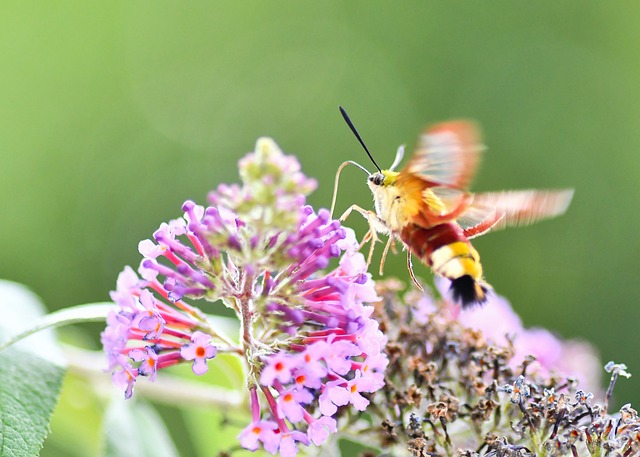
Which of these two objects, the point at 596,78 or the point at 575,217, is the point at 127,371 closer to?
the point at 575,217

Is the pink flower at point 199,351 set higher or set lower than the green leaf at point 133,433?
higher

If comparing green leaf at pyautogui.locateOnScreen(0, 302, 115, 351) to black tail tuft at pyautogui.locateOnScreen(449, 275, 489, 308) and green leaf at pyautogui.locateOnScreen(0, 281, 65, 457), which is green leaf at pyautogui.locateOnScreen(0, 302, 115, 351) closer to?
green leaf at pyautogui.locateOnScreen(0, 281, 65, 457)

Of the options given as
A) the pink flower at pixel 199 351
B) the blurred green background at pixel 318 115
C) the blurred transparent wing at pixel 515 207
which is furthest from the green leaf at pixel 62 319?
the blurred green background at pixel 318 115

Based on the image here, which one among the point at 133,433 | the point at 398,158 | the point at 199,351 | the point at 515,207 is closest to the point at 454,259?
the point at 515,207

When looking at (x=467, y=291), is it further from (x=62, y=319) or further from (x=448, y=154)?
(x=62, y=319)

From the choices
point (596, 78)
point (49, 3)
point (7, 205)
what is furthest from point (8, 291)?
point (596, 78)

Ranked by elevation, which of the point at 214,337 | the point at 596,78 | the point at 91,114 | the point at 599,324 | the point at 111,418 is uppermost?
the point at 596,78

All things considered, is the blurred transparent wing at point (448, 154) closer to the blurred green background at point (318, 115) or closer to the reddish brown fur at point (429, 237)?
the reddish brown fur at point (429, 237)
